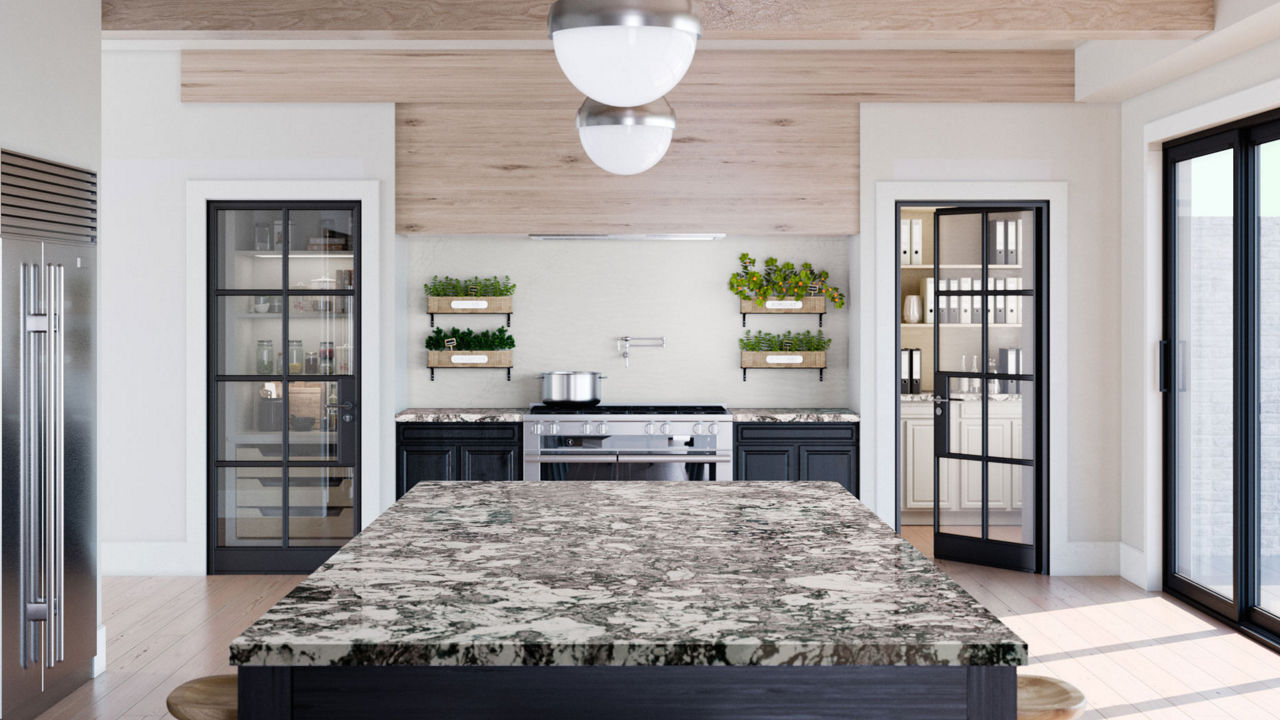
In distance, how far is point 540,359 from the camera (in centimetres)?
616

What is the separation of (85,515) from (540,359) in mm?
2837

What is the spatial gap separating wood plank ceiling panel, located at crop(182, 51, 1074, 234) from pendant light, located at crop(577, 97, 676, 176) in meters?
3.16

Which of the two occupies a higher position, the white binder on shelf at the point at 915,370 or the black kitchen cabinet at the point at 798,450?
the white binder on shelf at the point at 915,370

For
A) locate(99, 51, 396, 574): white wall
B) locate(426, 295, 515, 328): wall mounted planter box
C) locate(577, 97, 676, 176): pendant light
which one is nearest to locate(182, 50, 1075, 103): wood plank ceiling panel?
locate(99, 51, 396, 574): white wall

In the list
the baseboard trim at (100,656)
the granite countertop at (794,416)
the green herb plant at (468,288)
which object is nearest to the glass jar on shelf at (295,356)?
the green herb plant at (468,288)

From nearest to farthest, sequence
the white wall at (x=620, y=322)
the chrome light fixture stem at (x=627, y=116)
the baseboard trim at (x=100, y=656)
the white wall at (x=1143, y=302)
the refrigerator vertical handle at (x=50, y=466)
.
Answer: the chrome light fixture stem at (x=627, y=116) → the refrigerator vertical handle at (x=50, y=466) → the baseboard trim at (x=100, y=656) → the white wall at (x=1143, y=302) → the white wall at (x=620, y=322)

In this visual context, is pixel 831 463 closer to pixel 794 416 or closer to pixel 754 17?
pixel 794 416

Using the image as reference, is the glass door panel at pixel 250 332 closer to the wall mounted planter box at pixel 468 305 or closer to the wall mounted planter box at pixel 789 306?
the wall mounted planter box at pixel 468 305

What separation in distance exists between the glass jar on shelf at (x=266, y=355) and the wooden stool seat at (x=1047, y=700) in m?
4.56

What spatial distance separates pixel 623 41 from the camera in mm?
1607

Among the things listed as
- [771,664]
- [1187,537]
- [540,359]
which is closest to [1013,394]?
[1187,537]

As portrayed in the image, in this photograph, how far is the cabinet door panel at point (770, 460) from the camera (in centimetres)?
558

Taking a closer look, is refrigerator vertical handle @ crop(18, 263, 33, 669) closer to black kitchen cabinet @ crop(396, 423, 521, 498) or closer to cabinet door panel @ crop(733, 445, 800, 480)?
black kitchen cabinet @ crop(396, 423, 521, 498)

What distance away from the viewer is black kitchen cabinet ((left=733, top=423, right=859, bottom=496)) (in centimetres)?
558
